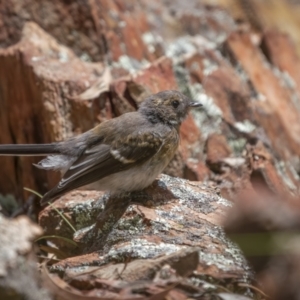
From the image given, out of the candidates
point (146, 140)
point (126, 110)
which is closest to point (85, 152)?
point (146, 140)

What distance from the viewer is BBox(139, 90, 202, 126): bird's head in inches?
211

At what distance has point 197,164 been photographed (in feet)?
19.5

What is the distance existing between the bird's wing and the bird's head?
31 cm

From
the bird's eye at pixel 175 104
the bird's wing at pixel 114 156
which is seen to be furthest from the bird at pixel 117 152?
the bird's eye at pixel 175 104

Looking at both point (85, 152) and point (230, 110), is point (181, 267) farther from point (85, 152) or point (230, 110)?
point (230, 110)

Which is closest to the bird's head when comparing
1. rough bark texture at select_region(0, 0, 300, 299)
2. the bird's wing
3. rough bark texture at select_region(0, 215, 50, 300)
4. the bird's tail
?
the bird's wing

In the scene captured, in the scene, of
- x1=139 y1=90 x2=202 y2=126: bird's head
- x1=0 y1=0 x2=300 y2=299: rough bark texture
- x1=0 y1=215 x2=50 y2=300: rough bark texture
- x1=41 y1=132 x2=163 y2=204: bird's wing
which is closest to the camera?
x1=0 y1=215 x2=50 y2=300: rough bark texture

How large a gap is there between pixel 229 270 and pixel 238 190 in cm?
198

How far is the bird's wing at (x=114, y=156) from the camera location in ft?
15.8

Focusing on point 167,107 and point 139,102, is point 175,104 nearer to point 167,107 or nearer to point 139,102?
point 167,107

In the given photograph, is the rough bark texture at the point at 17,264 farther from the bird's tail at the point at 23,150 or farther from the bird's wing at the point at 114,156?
the bird's tail at the point at 23,150

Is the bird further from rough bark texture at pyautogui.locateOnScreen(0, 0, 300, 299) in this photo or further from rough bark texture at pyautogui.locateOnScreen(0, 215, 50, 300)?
rough bark texture at pyautogui.locateOnScreen(0, 215, 50, 300)

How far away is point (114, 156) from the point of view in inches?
194

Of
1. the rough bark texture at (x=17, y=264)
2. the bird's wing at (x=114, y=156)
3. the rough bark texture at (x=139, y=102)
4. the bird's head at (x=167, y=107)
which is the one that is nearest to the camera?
the rough bark texture at (x=17, y=264)
